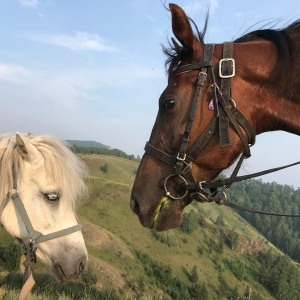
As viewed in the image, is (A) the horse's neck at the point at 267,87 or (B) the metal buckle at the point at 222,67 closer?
(B) the metal buckle at the point at 222,67

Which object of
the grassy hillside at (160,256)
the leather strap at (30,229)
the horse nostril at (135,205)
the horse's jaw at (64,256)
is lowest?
the grassy hillside at (160,256)

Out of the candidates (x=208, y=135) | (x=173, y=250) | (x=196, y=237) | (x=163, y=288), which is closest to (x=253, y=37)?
(x=208, y=135)

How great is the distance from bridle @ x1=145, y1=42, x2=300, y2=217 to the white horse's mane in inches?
77.8

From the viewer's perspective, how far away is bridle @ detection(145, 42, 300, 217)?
10.8 ft

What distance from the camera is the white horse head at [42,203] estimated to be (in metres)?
4.72

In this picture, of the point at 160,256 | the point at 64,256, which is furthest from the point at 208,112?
the point at 160,256

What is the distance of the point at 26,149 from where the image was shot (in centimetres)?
461

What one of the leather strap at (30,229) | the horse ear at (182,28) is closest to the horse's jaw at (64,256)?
the leather strap at (30,229)

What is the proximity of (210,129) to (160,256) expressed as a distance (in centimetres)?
9848

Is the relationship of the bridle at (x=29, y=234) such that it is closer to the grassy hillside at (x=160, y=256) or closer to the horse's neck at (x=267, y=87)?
the horse's neck at (x=267, y=87)

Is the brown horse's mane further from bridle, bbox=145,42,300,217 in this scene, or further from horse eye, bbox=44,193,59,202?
horse eye, bbox=44,193,59,202

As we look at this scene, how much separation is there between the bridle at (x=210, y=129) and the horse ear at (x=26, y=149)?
201 centimetres

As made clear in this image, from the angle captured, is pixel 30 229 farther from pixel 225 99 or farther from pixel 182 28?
pixel 182 28

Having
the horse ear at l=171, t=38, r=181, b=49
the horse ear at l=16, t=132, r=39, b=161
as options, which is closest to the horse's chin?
the horse ear at l=16, t=132, r=39, b=161
